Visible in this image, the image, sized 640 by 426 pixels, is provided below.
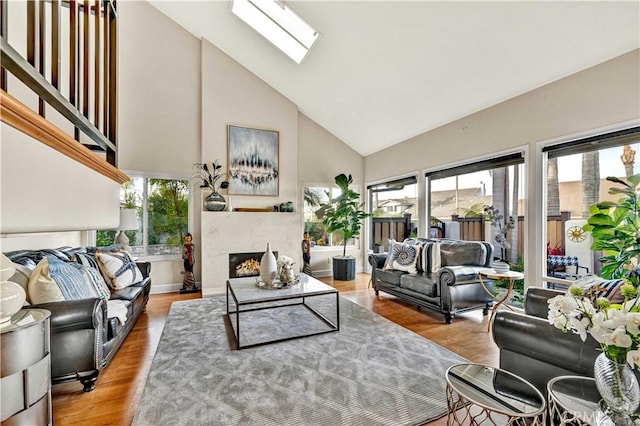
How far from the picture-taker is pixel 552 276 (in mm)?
3088

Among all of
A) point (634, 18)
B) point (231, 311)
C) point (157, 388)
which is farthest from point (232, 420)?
point (634, 18)

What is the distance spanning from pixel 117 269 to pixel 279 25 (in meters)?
3.79

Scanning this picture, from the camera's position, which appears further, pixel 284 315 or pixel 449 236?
pixel 449 236

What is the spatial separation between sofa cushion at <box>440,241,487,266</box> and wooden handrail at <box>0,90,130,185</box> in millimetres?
3829

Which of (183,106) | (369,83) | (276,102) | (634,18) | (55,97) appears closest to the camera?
(55,97)

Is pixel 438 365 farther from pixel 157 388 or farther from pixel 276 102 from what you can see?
pixel 276 102

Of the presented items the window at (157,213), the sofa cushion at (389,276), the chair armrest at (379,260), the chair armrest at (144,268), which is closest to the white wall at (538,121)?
the sofa cushion at (389,276)

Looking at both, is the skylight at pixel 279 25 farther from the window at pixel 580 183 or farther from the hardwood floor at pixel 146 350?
the hardwood floor at pixel 146 350

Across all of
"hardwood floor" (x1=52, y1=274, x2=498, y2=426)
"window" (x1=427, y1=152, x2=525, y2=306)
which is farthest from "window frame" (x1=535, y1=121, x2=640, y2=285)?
"hardwood floor" (x1=52, y1=274, x2=498, y2=426)

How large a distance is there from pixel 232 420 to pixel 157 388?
695 mm

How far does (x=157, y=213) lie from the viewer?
4.73m

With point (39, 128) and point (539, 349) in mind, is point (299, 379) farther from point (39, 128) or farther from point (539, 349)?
point (39, 128)

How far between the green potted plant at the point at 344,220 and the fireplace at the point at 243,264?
159 cm

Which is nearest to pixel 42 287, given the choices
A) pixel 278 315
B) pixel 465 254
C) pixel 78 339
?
pixel 78 339
